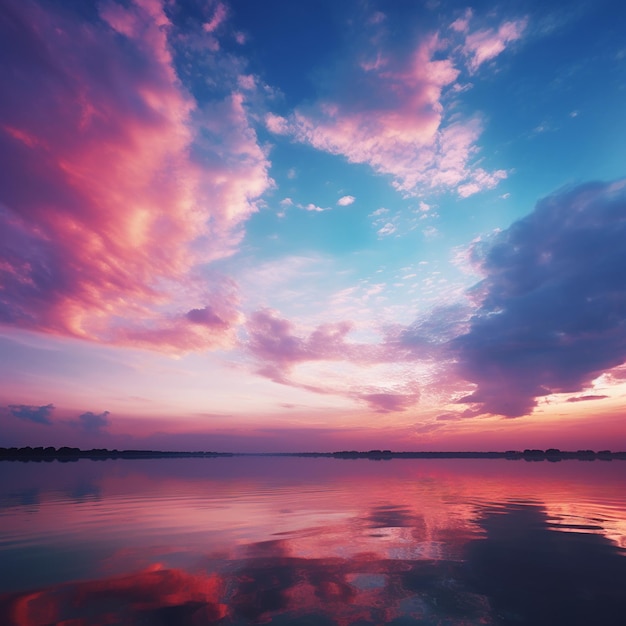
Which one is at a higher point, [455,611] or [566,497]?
[566,497]

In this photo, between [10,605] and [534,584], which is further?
[534,584]

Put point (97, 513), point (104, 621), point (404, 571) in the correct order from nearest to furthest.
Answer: point (104, 621)
point (404, 571)
point (97, 513)

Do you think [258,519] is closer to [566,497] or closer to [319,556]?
[319,556]

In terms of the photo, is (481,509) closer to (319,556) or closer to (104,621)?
(319,556)

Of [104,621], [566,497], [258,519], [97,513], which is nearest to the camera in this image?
[104,621]

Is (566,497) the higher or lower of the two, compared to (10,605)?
higher

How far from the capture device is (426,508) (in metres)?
29.7

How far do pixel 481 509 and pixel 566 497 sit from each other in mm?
14029

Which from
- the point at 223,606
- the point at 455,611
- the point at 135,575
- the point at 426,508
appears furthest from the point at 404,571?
the point at 426,508

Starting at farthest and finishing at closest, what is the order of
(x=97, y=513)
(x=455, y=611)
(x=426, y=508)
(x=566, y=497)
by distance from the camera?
(x=566, y=497) → (x=426, y=508) → (x=97, y=513) → (x=455, y=611)

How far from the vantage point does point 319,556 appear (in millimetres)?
16312

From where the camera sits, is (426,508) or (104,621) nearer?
(104,621)

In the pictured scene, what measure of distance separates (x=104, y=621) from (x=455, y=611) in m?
9.22

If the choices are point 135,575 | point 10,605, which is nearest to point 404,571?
point 135,575
